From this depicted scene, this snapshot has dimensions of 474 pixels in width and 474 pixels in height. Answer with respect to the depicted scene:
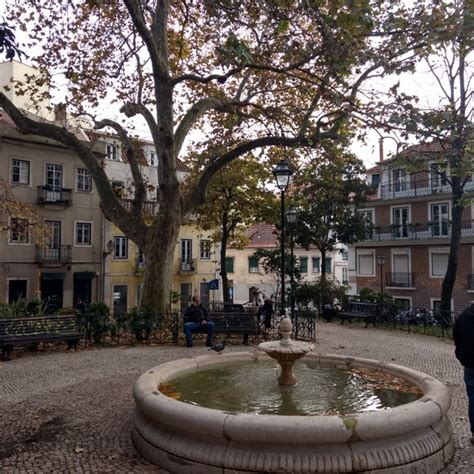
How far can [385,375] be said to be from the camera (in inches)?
283

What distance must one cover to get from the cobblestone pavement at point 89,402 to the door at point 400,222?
22096 mm

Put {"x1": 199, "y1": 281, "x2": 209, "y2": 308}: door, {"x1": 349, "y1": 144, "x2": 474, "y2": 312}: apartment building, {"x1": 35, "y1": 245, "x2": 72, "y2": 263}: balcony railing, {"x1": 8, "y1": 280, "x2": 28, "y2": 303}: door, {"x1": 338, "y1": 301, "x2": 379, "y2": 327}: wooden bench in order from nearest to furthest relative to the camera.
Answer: {"x1": 338, "y1": 301, "x2": 379, "y2": 327}: wooden bench → {"x1": 8, "y1": 280, "x2": 28, "y2": 303}: door → {"x1": 35, "y1": 245, "x2": 72, "y2": 263}: balcony railing → {"x1": 349, "y1": 144, "x2": 474, "y2": 312}: apartment building → {"x1": 199, "y1": 281, "x2": 209, "y2": 308}: door

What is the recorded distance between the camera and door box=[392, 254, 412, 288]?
34125 millimetres

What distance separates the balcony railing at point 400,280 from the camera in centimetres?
3381

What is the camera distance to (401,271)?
3478cm

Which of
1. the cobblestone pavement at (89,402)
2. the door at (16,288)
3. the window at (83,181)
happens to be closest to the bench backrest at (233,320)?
the cobblestone pavement at (89,402)

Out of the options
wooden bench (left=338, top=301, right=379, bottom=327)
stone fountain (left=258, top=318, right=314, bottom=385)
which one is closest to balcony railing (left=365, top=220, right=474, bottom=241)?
wooden bench (left=338, top=301, right=379, bottom=327)

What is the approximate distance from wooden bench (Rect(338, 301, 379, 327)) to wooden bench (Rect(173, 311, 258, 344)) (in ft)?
23.9

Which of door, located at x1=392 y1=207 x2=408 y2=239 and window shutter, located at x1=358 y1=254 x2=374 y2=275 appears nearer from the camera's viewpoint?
door, located at x1=392 y1=207 x2=408 y2=239

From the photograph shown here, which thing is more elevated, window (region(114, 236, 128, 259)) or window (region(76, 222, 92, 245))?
window (region(76, 222, 92, 245))

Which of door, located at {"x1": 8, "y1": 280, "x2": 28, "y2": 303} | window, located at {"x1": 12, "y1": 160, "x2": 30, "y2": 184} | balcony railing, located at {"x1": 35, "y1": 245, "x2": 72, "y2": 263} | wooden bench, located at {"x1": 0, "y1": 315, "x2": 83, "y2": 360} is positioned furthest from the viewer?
balcony railing, located at {"x1": 35, "y1": 245, "x2": 72, "y2": 263}

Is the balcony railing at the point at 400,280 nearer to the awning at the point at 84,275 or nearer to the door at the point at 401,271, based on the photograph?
the door at the point at 401,271

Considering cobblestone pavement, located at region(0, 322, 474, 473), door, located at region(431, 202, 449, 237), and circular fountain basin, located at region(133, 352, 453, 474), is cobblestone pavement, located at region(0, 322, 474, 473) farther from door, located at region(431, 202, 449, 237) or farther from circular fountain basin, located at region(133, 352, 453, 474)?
door, located at region(431, 202, 449, 237)

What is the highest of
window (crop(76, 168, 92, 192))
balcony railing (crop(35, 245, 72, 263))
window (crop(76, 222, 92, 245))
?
window (crop(76, 168, 92, 192))
